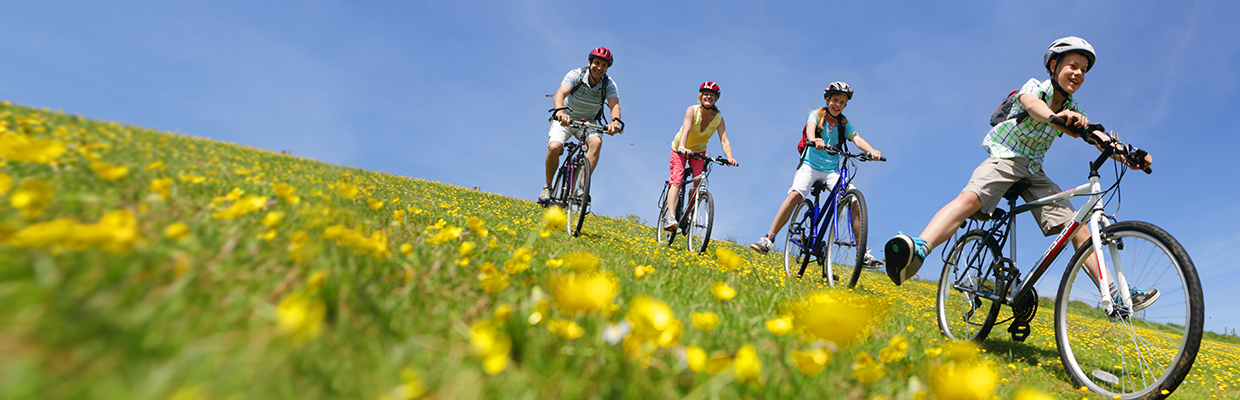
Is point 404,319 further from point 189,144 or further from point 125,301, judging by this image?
point 189,144

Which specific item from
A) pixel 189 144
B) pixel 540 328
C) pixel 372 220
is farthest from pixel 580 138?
pixel 540 328

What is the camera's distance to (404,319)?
3.96 ft

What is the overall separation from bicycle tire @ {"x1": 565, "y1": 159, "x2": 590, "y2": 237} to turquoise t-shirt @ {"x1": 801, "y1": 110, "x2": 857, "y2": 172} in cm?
322

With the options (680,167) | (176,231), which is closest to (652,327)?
(176,231)

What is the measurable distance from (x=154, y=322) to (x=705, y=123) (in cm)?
847

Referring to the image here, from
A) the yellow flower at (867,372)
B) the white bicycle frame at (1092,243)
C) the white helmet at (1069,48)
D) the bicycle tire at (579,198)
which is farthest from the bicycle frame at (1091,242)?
the bicycle tire at (579,198)

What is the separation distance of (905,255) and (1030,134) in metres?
1.61

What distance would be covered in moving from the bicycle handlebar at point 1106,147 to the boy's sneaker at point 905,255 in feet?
4.68

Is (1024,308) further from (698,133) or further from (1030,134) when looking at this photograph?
(698,133)

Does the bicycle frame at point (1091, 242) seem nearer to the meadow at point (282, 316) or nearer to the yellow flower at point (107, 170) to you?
the meadow at point (282, 316)

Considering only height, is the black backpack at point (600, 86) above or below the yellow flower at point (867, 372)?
above

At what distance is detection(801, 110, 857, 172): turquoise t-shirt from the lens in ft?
22.4

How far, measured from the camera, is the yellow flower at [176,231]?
0.94m

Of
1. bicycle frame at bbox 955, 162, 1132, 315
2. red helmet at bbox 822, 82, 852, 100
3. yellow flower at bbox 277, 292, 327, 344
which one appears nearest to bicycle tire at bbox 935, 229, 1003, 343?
bicycle frame at bbox 955, 162, 1132, 315
